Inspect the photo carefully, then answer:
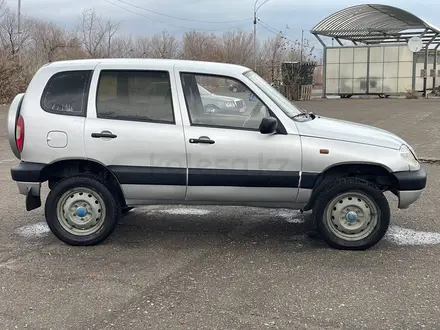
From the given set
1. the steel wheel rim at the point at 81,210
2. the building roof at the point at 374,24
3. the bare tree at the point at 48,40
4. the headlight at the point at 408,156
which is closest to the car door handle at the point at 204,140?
the steel wheel rim at the point at 81,210

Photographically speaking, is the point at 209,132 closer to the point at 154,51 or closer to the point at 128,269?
the point at 128,269

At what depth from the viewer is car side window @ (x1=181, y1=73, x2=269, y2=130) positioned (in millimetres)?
4875

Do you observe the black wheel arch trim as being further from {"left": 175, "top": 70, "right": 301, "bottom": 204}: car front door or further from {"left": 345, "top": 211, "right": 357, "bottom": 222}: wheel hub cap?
{"left": 175, "top": 70, "right": 301, "bottom": 204}: car front door

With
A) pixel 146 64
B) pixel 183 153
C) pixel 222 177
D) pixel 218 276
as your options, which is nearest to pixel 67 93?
pixel 146 64

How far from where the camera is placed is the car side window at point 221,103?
488cm

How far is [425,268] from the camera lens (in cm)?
446

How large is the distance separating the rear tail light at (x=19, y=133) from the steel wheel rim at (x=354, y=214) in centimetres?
314

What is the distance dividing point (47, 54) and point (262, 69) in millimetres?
18755

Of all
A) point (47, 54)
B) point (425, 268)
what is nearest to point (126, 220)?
point (425, 268)

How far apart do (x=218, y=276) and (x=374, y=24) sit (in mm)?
29364

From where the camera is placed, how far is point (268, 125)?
4.68 meters

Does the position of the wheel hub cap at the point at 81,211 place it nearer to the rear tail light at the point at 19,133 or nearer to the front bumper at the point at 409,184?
the rear tail light at the point at 19,133

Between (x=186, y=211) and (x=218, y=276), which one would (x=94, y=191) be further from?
(x=186, y=211)

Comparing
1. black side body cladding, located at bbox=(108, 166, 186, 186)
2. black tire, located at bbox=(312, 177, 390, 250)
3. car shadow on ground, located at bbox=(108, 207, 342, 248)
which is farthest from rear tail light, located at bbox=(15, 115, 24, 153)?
black tire, located at bbox=(312, 177, 390, 250)
